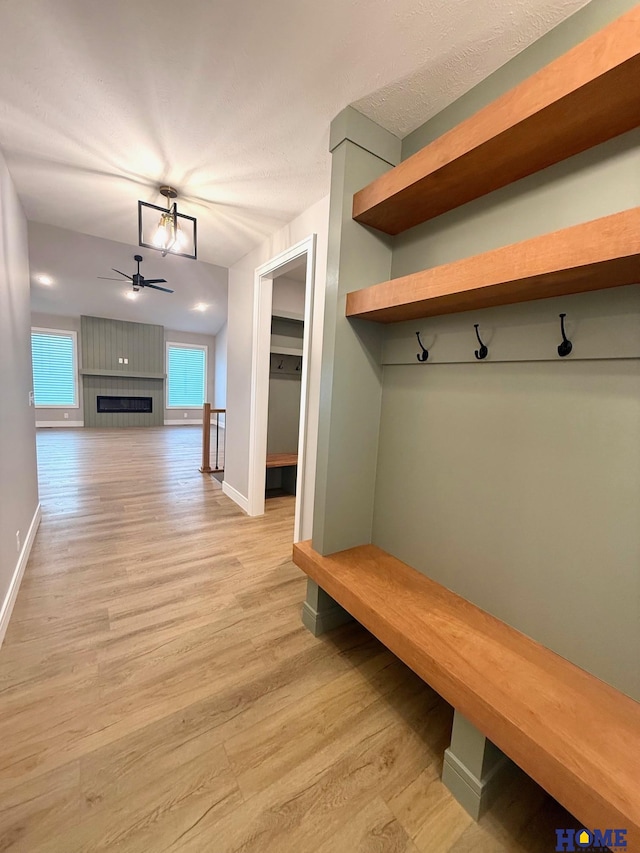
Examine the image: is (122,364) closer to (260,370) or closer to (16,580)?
(260,370)

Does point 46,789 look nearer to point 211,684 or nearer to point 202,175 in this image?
point 211,684

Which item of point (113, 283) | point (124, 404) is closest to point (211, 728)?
point (113, 283)

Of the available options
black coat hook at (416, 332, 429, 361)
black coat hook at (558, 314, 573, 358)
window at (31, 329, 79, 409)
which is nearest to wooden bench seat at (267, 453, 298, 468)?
black coat hook at (416, 332, 429, 361)

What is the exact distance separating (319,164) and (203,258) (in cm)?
204

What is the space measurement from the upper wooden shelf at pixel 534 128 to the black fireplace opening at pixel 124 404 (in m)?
8.81

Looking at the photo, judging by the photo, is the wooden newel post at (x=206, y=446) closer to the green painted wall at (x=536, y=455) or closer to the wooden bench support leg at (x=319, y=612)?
the wooden bench support leg at (x=319, y=612)

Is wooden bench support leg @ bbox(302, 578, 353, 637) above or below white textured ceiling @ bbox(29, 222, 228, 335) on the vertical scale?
below

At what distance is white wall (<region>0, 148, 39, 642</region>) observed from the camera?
71.0 inches

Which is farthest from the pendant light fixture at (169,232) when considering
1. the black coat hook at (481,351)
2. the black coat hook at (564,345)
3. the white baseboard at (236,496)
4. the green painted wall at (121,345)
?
the green painted wall at (121,345)

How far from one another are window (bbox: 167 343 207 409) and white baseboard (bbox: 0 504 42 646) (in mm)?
7033

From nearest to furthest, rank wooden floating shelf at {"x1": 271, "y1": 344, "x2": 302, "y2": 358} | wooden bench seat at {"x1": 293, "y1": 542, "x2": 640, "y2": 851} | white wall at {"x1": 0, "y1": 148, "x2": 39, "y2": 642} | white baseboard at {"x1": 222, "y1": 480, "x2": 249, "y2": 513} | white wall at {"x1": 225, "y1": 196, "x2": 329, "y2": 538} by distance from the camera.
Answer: wooden bench seat at {"x1": 293, "y1": 542, "x2": 640, "y2": 851}, white wall at {"x1": 0, "y1": 148, "x2": 39, "y2": 642}, white wall at {"x1": 225, "y1": 196, "x2": 329, "y2": 538}, white baseboard at {"x1": 222, "y1": 480, "x2": 249, "y2": 513}, wooden floating shelf at {"x1": 271, "y1": 344, "x2": 302, "y2": 358}

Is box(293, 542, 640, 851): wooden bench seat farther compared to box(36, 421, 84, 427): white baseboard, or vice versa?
box(36, 421, 84, 427): white baseboard

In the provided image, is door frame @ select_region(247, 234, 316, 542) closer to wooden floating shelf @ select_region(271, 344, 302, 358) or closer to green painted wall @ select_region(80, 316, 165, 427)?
wooden floating shelf @ select_region(271, 344, 302, 358)

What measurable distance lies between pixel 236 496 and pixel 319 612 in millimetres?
2075
